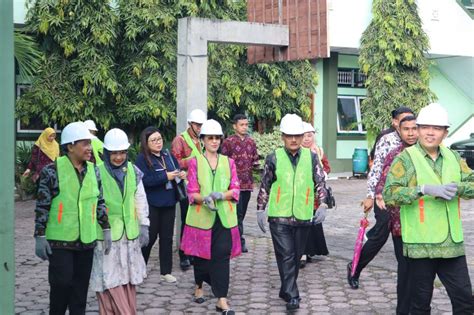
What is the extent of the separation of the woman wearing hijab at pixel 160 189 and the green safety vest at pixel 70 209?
2.21 meters

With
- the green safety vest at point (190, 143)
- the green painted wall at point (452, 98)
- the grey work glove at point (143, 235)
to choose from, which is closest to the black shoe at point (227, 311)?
the grey work glove at point (143, 235)

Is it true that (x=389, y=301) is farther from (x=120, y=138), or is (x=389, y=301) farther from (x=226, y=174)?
(x=120, y=138)

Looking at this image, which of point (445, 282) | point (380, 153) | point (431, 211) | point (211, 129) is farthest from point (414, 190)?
point (211, 129)

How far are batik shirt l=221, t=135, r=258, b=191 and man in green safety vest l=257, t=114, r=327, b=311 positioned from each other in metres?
2.72

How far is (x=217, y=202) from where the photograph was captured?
273 inches

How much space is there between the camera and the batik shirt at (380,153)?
6.80 m

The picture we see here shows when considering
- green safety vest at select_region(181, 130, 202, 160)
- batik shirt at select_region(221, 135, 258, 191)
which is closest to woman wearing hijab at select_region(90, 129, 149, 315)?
green safety vest at select_region(181, 130, 202, 160)

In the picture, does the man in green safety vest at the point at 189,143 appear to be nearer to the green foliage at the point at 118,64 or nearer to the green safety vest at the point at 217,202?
the green safety vest at the point at 217,202

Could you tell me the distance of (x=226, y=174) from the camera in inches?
278

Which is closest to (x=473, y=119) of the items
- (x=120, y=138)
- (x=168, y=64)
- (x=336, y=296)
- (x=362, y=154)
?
(x=362, y=154)

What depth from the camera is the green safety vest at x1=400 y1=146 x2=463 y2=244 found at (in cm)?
514

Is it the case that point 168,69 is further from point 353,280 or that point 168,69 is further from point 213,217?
point 213,217

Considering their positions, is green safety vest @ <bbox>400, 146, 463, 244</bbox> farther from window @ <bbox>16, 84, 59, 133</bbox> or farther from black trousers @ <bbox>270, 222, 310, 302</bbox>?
window @ <bbox>16, 84, 59, 133</bbox>

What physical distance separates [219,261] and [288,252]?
2.16 feet
